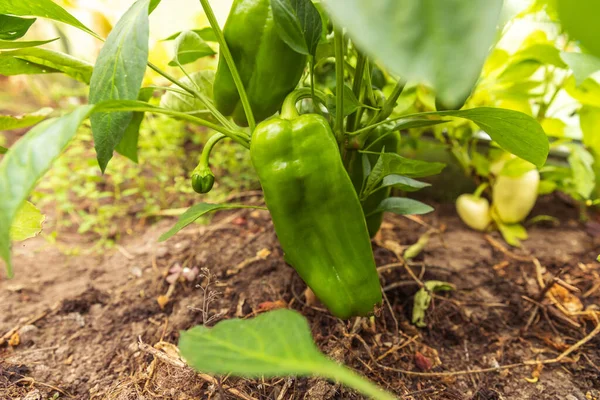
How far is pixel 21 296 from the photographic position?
906mm

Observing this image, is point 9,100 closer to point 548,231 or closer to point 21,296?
point 21,296

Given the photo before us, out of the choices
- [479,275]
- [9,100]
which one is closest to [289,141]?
[479,275]

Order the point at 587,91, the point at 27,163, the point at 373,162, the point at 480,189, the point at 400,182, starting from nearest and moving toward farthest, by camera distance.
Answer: the point at 27,163, the point at 400,182, the point at 373,162, the point at 587,91, the point at 480,189

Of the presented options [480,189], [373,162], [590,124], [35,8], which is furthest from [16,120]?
[590,124]

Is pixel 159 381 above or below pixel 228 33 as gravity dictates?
below

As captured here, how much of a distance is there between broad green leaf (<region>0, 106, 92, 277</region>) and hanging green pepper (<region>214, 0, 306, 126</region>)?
293mm

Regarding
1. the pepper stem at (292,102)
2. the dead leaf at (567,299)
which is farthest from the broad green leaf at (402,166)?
the dead leaf at (567,299)

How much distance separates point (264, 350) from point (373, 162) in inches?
19.7

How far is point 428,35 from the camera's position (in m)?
0.28

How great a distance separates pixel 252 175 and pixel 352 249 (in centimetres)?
71

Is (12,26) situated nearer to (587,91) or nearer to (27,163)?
(27,163)

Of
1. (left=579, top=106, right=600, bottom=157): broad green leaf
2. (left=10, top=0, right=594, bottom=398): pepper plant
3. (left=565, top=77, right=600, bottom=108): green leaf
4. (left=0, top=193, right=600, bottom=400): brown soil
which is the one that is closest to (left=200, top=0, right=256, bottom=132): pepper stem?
(left=10, top=0, right=594, bottom=398): pepper plant

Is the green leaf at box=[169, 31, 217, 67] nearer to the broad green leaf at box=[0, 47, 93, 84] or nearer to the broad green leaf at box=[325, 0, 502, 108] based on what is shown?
the broad green leaf at box=[0, 47, 93, 84]

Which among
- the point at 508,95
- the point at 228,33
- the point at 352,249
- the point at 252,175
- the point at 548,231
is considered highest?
the point at 228,33
